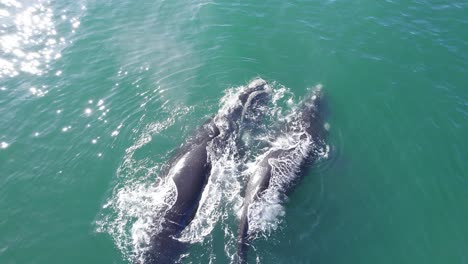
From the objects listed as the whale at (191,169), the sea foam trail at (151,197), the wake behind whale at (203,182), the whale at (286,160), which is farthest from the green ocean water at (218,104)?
the whale at (191,169)

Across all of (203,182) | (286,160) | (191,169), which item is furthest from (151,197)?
(286,160)

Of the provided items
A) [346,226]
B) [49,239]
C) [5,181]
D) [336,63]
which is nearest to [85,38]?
[5,181]

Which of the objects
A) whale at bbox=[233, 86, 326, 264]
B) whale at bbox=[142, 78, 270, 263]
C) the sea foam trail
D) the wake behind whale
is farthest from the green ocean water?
whale at bbox=[142, 78, 270, 263]

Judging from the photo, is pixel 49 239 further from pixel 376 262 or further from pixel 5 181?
pixel 376 262

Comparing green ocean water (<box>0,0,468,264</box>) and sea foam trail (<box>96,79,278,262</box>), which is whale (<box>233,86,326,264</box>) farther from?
sea foam trail (<box>96,79,278,262</box>)

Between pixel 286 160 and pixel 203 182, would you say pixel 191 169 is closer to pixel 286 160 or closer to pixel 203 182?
pixel 203 182

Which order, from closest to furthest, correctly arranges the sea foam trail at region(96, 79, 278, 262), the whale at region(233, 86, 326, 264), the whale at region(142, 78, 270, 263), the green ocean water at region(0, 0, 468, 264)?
the whale at region(142, 78, 270, 263) → the sea foam trail at region(96, 79, 278, 262) → the whale at region(233, 86, 326, 264) → the green ocean water at region(0, 0, 468, 264)

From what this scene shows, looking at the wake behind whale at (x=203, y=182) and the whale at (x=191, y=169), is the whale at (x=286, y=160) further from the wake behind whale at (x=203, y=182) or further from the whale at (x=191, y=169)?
the whale at (x=191, y=169)
